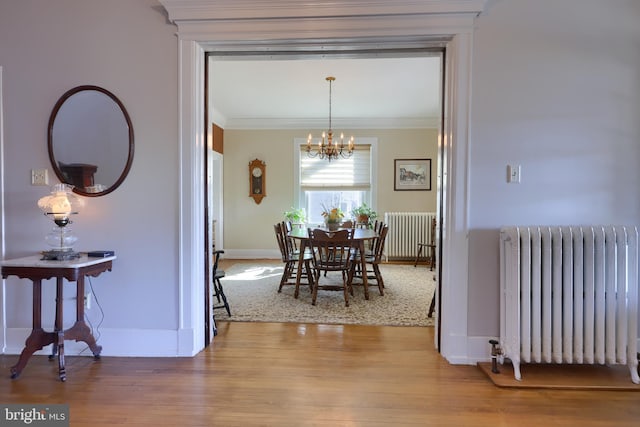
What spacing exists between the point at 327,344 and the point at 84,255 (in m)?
1.82

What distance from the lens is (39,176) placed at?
91.9 inches

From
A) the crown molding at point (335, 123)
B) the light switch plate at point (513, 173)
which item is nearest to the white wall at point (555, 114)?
the light switch plate at point (513, 173)

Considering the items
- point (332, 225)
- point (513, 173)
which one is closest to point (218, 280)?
point (332, 225)

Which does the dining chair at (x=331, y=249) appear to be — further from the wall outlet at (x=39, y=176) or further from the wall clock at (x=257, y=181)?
the wall clock at (x=257, y=181)

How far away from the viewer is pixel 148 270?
235 cm

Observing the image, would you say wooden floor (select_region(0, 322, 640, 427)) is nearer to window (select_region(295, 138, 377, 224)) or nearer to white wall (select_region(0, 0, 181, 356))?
white wall (select_region(0, 0, 181, 356))

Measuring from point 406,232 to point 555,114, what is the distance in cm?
383

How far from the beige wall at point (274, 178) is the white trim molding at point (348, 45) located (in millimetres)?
3775

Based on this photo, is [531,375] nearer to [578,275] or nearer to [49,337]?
[578,275]

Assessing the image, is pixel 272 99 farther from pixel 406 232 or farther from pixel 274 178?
pixel 406 232

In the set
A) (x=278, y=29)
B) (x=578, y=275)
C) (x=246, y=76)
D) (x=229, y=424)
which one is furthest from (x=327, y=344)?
(x=246, y=76)

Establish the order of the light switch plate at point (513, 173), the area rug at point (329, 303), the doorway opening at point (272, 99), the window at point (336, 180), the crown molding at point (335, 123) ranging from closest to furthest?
1. the light switch plate at point (513, 173)
2. the doorway opening at point (272, 99)
3. the area rug at point (329, 303)
4. the crown molding at point (335, 123)
5. the window at point (336, 180)

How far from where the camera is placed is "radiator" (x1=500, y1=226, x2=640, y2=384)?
6.52ft

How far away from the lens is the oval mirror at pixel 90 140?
232cm
